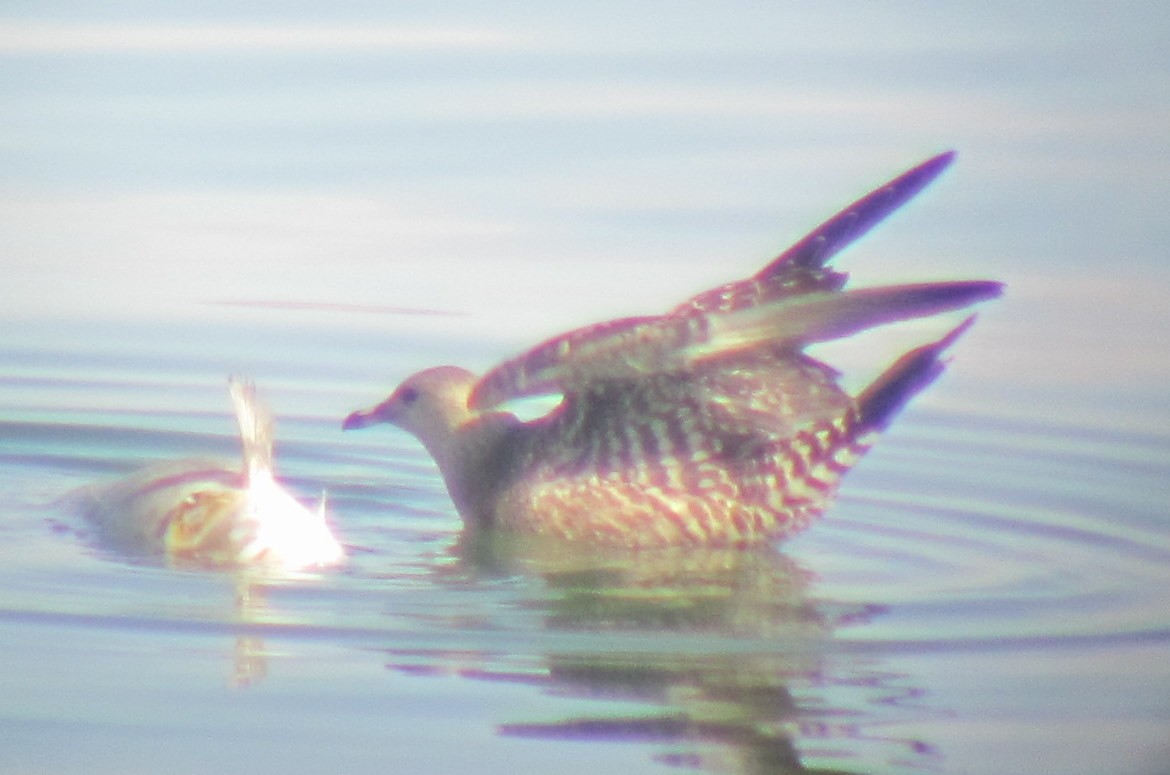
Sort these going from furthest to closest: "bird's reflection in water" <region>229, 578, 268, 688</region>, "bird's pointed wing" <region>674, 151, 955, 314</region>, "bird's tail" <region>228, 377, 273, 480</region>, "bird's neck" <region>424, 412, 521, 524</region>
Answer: "bird's neck" <region>424, 412, 521, 524</region> → "bird's pointed wing" <region>674, 151, 955, 314</region> → "bird's tail" <region>228, 377, 273, 480</region> → "bird's reflection in water" <region>229, 578, 268, 688</region>

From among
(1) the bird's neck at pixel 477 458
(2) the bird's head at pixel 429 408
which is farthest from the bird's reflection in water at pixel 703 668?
(2) the bird's head at pixel 429 408

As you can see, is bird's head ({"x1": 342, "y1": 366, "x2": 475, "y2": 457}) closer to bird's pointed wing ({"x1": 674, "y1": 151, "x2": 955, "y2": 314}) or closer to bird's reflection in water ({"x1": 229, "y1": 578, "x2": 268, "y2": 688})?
bird's pointed wing ({"x1": 674, "y1": 151, "x2": 955, "y2": 314})

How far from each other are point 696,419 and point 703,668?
2.17 m

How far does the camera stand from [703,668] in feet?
23.3

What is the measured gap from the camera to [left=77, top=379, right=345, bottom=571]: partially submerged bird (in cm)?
830

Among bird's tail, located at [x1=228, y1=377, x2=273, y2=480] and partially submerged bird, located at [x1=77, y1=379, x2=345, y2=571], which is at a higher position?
bird's tail, located at [x1=228, y1=377, x2=273, y2=480]

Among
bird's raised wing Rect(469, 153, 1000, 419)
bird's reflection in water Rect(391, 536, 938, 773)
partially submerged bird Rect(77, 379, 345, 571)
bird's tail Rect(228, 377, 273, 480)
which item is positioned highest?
bird's raised wing Rect(469, 153, 1000, 419)

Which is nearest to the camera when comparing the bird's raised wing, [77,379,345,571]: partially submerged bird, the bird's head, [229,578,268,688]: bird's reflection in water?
[229,578,268,688]: bird's reflection in water

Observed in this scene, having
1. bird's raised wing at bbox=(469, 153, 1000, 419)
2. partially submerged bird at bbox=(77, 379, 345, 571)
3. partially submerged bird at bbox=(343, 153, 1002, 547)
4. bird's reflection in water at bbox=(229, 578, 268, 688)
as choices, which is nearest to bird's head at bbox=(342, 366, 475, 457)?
partially submerged bird at bbox=(343, 153, 1002, 547)

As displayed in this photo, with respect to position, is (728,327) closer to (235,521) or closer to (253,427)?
(253,427)

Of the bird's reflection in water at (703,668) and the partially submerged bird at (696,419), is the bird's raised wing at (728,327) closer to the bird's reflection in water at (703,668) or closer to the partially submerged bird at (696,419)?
the partially submerged bird at (696,419)

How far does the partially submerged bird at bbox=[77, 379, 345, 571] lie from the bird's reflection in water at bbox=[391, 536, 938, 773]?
1.75 feet

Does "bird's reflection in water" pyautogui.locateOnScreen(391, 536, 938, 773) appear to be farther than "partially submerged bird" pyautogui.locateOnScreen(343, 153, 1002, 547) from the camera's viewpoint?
No

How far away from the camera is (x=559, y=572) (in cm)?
863
